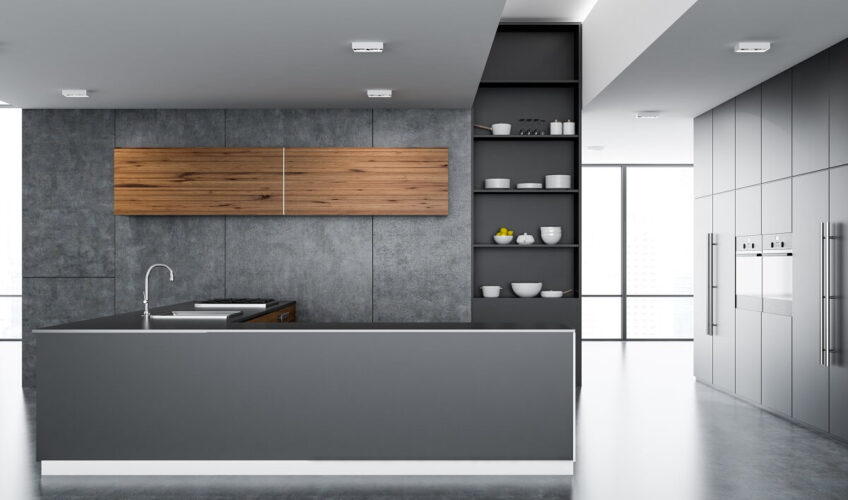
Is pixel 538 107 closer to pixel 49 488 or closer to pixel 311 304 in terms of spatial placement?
pixel 311 304

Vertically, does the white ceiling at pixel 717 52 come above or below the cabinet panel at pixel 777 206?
above

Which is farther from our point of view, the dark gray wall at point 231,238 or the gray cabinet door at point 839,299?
the dark gray wall at point 231,238

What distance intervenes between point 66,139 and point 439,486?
4.77m

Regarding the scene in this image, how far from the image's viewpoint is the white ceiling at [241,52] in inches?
Answer: 149

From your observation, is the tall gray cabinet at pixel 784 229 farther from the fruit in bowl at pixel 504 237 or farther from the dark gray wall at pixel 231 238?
the dark gray wall at pixel 231 238

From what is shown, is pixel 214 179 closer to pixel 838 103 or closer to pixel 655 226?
pixel 838 103

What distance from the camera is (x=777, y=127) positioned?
17.5ft

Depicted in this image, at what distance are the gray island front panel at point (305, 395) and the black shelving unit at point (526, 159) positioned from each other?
8.44 feet

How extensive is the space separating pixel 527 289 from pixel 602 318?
427 centimetres

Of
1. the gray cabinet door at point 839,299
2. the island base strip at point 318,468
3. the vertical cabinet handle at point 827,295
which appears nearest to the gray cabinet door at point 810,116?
the gray cabinet door at point 839,299

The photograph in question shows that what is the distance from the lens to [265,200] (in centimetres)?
606

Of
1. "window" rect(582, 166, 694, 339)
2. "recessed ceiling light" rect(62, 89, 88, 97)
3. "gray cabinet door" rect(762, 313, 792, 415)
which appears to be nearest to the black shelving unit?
"gray cabinet door" rect(762, 313, 792, 415)

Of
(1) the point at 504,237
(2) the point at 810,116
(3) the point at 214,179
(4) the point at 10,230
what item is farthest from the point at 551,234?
(4) the point at 10,230

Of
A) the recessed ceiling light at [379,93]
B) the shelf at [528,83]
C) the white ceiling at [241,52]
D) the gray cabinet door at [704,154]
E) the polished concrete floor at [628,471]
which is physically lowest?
the polished concrete floor at [628,471]
